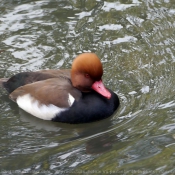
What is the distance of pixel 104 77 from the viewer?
7691 mm

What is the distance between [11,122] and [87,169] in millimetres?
1697

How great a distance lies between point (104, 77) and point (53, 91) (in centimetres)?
106

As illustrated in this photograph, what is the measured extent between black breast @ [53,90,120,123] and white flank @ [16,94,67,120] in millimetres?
76

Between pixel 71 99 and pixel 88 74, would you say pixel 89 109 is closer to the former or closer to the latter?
pixel 71 99

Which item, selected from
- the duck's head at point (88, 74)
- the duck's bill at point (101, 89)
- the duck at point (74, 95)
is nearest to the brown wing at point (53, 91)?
the duck at point (74, 95)

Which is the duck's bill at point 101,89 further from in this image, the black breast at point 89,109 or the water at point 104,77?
the water at point 104,77

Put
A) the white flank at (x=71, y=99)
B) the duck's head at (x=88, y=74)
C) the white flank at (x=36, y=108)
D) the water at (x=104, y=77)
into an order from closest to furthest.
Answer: the water at (x=104, y=77) < the duck's head at (x=88, y=74) < the white flank at (x=71, y=99) < the white flank at (x=36, y=108)

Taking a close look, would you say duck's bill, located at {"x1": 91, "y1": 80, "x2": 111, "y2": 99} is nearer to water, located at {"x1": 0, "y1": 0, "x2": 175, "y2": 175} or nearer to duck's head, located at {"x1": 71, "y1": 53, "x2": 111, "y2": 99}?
duck's head, located at {"x1": 71, "y1": 53, "x2": 111, "y2": 99}

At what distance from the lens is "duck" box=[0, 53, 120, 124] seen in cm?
670

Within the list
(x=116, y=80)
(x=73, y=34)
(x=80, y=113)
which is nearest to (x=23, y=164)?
(x=80, y=113)

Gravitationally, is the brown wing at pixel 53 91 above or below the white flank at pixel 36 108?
above

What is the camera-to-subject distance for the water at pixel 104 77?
18.9 feet

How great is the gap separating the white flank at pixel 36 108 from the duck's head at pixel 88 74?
0.39 meters

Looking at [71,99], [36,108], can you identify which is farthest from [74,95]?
[36,108]
